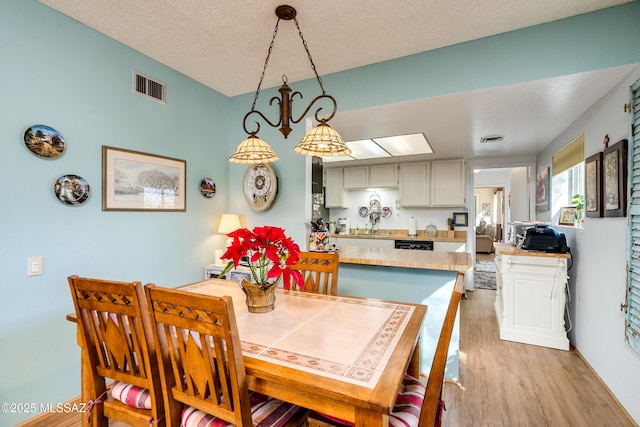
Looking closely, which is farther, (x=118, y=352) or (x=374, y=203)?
(x=374, y=203)

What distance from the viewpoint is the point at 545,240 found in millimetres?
2924

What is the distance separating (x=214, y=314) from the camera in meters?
0.94

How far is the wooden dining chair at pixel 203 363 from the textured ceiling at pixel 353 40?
70.4 inches

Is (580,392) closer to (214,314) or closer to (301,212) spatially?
(301,212)

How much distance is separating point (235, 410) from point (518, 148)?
4.64 meters

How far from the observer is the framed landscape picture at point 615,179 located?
1944 millimetres

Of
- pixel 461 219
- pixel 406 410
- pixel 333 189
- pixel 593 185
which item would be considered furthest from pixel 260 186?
pixel 461 219

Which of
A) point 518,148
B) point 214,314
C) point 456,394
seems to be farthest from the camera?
point 518,148

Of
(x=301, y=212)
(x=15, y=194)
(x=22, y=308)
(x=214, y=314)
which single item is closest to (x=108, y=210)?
(x=15, y=194)

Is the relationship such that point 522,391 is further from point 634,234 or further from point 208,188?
point 208,188

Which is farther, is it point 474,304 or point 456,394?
point 474,304

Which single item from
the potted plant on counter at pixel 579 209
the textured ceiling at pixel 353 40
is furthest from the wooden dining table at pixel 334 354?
the potted plant on counter at pixel 579 209

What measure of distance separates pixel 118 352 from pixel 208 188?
2010 mm

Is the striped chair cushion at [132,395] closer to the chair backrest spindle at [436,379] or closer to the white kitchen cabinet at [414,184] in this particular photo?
the chair backrest spindle at [436,379]
